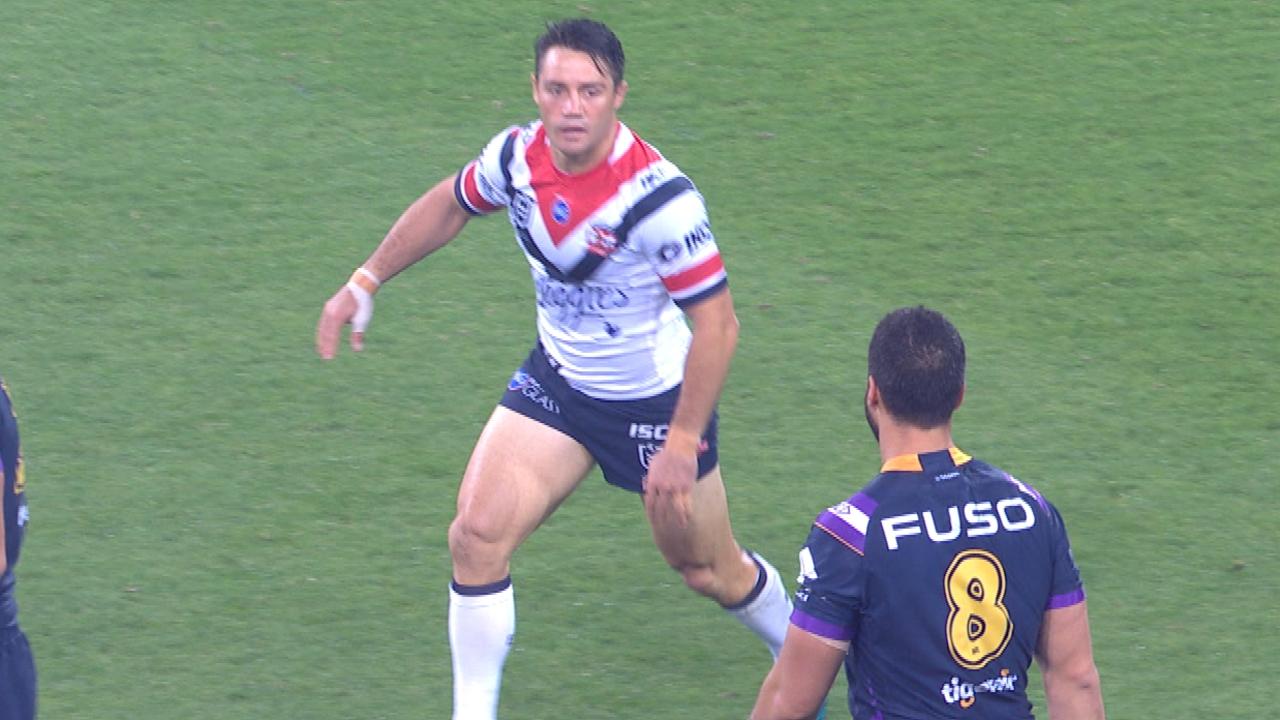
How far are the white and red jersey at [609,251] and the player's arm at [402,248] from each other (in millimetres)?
73

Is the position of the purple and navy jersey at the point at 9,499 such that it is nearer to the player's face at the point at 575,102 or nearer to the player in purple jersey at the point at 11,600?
the player in purple jersey at the point at 11,600

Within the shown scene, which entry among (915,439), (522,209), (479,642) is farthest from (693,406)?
(915,439)

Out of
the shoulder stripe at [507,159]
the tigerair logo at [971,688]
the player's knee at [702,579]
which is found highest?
the shoulder stripe at [507,159]

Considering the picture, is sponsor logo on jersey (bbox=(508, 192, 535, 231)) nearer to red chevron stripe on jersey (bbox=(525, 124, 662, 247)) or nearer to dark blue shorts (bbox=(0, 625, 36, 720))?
red chevron stripe on jersey (bbox=(525, 124, 662, 247))

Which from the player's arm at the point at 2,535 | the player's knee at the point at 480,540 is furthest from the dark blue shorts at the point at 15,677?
the player's knee at the point at 480,540

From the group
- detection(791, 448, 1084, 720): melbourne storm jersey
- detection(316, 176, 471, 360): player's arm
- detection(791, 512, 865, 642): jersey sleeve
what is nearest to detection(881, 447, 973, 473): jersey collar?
detection(791, 448, 1084, 720): melbourne storm jersey

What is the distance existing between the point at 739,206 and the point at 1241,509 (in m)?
3.04

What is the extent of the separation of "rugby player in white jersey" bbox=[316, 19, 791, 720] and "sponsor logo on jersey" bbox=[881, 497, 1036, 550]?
4.42 feet

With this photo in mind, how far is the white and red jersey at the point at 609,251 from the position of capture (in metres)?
5.09

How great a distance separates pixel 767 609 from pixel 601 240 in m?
1.27

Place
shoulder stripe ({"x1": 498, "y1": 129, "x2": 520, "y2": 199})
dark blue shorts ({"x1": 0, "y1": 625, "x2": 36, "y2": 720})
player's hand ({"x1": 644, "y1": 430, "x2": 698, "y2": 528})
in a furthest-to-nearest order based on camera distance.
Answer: shoulder stripe ({"x1": 498, "y1": 129, "x2": 520, "y2": 199}) → player's hand ({"x1": 644, "y1": 430, "x2": 698, "y2": 528}) → dark blue shorts ({"x1": 0, "y1": 625, "x2": 36, "y2": 720})

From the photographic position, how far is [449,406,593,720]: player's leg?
5234mm

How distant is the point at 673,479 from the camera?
491 centimetres

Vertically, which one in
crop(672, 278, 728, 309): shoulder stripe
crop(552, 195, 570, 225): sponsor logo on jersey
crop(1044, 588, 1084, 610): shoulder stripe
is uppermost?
crop(552, 195, 570, 225): sponsor logo on jersey
